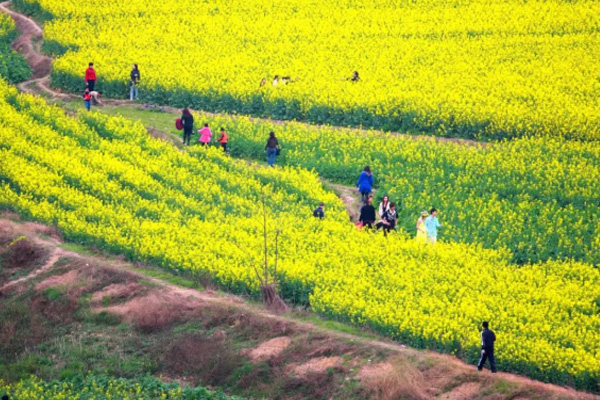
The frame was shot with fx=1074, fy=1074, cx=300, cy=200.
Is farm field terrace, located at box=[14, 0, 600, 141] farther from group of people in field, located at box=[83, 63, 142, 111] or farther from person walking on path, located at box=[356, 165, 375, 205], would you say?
person walking on path, located at box=[356, 165, 375, 205]

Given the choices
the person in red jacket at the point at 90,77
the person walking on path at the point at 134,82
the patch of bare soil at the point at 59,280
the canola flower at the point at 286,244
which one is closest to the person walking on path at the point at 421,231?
the canola flower at the point at 286,244

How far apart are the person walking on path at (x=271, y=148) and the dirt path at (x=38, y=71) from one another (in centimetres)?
411

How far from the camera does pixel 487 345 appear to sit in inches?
868

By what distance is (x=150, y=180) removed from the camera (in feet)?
117

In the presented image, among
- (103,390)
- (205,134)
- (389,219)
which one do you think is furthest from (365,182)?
(103,390)

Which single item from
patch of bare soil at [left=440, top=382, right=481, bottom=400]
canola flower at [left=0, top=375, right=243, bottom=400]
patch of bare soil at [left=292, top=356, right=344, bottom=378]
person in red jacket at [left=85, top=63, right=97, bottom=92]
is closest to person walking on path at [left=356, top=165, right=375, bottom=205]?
patch of bare soil at [left=292, top=356, right=344, bottom=378]

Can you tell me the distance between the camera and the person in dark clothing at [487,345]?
A: 22.0 meters

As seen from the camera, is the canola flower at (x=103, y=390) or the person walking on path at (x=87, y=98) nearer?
the canola flower at (x=103, y=390)

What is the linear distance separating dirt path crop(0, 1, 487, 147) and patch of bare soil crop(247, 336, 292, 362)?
16.3m

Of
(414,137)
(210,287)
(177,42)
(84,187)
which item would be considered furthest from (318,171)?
(177,42)

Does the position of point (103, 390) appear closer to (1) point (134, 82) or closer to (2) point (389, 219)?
(2) point (389, 219)

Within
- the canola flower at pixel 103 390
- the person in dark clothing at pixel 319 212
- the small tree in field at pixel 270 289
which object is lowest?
the canola flower at pixel 103 390

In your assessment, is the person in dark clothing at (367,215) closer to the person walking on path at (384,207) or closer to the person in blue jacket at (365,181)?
the person walking on path at (384,207)

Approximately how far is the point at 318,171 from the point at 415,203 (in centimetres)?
495
